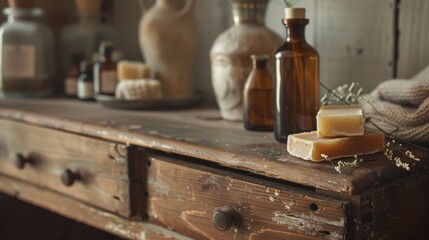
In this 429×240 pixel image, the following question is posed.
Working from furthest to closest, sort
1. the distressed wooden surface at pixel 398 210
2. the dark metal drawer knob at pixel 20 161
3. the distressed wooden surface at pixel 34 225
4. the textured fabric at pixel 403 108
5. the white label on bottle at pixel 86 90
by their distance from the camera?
the distressed wooden surface at pixel 34 225 < the white label on bottle at pixel 86 90 < the dark metal drawer knob at pixel 20 161 < the textured fabric at pixel 403 108 < the distressed wooden surface at pixel 398 210

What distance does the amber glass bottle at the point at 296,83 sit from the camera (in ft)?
2.94

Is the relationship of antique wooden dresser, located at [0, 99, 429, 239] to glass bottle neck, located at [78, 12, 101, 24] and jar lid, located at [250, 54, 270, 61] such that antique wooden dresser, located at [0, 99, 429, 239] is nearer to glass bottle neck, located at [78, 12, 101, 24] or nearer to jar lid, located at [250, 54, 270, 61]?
jar lid, located at [250, 54, 270, 61]

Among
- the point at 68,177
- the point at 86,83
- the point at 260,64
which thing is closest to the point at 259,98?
the point at 260,64

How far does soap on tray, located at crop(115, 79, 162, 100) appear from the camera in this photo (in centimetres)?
129

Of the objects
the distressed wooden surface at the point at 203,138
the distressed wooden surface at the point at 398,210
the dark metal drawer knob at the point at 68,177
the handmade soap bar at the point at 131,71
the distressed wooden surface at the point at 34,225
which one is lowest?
the distressed wooden surface at the point at 34,225

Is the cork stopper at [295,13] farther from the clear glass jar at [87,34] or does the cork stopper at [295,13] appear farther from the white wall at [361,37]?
the clear glass jar at [87,34]

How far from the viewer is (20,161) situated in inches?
48.3

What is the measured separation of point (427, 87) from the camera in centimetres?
85

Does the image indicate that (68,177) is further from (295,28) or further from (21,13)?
(21,13)

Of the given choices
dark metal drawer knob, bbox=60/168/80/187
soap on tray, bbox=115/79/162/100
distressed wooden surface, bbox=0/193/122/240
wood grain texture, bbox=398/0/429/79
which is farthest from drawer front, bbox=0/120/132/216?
wood grain texture, bbox=398/0/429/79

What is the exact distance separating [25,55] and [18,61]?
2 cm

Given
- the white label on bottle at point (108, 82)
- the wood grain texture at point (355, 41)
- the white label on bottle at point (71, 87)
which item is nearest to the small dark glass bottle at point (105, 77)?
the white label on bottle at point (108, 82)

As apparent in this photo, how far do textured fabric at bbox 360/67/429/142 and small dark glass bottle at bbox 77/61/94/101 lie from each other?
2.50 feet

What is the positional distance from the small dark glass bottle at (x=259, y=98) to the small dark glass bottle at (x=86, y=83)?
569 millimetres
